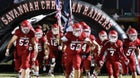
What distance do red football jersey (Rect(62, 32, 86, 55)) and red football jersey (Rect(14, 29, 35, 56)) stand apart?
3.07 feet

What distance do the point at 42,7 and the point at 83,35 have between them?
212 inches

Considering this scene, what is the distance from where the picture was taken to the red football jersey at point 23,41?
12.5 metres

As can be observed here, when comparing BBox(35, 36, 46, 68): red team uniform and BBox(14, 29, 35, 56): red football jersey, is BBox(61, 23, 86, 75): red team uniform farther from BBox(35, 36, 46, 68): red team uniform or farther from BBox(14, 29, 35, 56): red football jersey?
BBox(35, 36, 46, 68): red team uniform

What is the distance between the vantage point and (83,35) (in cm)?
1226

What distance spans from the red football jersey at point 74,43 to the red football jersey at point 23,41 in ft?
3.07

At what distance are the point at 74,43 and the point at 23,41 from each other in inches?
50.9

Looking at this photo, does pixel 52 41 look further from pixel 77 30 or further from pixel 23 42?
pixel 77 30

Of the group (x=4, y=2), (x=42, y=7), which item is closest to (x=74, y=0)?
(x=42, y=7)

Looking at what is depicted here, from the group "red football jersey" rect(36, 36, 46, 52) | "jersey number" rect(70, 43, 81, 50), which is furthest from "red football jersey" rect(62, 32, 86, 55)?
"red football jersey" rect(36, 36, 46, 52)

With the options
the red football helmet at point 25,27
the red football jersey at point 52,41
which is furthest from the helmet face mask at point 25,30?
the red football jersey at point 52,41

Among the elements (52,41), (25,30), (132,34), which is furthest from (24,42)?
(52,41)

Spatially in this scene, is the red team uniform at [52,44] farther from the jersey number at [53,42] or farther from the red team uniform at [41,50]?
the red team uniform at [41,50]

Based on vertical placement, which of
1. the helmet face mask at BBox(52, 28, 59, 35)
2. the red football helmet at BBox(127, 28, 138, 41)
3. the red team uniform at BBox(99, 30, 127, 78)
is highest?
the helmet face mask at BBox(52, 28, 59, 35)

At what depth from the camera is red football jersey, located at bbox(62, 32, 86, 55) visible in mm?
12242
